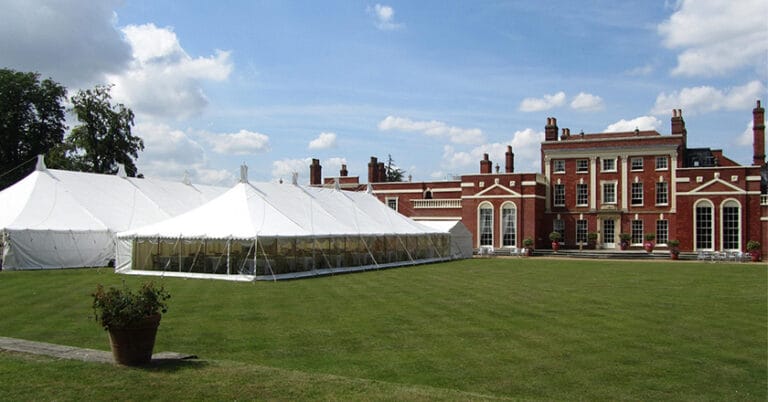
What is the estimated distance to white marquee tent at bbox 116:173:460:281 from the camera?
58.0 ft

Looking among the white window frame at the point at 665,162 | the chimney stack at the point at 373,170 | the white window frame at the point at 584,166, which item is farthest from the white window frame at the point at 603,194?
the chimney stack at the point at 373,170

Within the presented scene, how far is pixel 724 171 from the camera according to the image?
99.6 feet

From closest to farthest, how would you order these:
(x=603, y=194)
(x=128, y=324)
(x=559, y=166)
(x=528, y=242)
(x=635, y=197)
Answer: (x=128, y=324)
(x=528, y=242)
(x=635, y=197)
(x=603, y=194)
(x=559, y=166)

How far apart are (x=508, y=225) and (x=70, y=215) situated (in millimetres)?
21834

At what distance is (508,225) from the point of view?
34781 millimetres

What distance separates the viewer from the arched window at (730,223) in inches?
1185

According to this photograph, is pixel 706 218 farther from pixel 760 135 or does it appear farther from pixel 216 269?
pixel 216 269

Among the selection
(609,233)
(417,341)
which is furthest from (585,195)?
(417,341)

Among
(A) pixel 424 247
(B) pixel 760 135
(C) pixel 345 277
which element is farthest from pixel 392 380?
(B) pixel 760 135

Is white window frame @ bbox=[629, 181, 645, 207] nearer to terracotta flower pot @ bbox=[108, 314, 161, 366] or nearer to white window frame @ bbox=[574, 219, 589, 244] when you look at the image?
white window frame @ bbox=[574, 219, 589, 244]

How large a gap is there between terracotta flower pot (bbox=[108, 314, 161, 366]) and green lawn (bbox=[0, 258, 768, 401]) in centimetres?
16

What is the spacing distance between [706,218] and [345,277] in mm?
21040

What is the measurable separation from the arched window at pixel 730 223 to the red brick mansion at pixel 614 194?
4 cm

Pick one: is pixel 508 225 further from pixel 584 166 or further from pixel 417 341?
pixel 417 341
